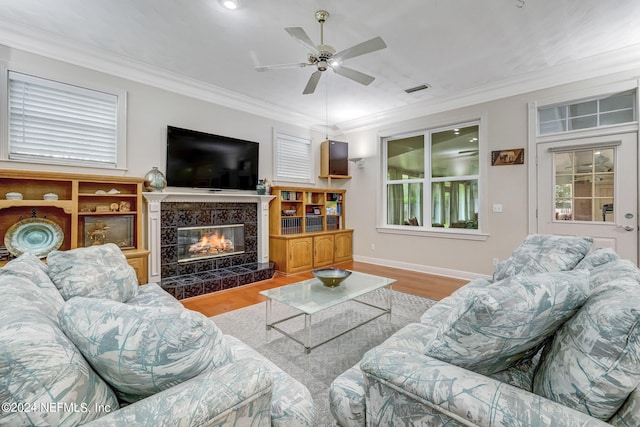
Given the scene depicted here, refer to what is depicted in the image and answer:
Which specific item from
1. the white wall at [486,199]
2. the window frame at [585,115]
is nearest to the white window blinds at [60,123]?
the white wall at [486,199]

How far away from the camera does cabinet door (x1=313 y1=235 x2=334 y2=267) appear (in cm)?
518

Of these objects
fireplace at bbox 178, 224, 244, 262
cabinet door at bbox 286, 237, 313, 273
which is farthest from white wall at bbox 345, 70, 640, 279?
fireplace at bbox 178, 224, 244, 262

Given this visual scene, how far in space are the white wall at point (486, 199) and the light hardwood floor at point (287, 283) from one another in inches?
12.5

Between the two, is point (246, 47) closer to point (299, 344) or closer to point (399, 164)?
point (299, 344)

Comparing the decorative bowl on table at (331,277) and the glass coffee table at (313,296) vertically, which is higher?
the decorative bowl on table at (331,277)

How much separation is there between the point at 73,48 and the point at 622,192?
6.36 m

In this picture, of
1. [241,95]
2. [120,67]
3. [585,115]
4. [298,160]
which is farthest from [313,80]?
[585,115]

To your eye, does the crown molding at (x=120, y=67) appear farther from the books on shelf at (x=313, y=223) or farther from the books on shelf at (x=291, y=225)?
the books on shelf at (x=313, y=223)

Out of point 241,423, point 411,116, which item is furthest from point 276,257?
point 241,423

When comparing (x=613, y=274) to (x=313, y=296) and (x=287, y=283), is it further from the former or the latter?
(x=287, y=283)

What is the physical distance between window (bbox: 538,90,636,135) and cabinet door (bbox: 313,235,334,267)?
142 inches

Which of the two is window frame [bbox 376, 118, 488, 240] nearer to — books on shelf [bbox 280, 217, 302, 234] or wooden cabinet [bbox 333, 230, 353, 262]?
wooden cabinet [bbox 333, 230, 353, 262]

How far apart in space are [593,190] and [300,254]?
13.3 ft

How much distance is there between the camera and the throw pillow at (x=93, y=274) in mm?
1705
